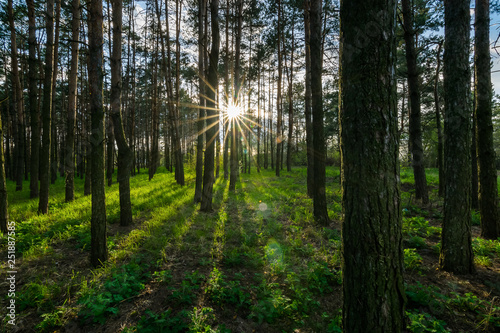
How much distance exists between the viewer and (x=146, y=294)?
2965 millimetres

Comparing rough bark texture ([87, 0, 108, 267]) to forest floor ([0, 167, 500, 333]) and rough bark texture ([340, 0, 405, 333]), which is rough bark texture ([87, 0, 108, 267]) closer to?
forest floor ([0, 167, 500, 333])

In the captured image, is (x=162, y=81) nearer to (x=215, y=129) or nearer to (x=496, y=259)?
(x=215, y=129)

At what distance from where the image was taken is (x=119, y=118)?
5262 mm

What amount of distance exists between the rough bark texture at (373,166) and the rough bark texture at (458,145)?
2715mm

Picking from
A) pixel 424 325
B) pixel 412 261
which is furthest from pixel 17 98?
pixel 412 261

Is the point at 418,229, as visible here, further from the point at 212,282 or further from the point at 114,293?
the point at 114,293

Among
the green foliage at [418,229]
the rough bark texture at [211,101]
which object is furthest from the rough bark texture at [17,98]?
the green foliage at [418,229]

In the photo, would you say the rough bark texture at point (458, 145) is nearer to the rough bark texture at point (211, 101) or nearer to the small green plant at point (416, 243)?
the small green plant at point (416, 243)

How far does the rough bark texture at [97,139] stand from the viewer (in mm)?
3607

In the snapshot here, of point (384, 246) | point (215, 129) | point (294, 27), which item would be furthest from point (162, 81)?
point (384, 246)

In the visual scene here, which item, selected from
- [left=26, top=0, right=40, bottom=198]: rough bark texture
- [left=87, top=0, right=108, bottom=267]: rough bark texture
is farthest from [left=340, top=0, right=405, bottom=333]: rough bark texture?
[left=26, top=0, right=40, bottom=198]: rough bark texture

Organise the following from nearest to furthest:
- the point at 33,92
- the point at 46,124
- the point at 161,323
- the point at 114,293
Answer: the point at 161,323 → the point at 114,293 → the point at 46,124 → the point at 33,92

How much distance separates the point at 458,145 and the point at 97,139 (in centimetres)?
604

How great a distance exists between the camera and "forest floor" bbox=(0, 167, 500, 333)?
2.42 metres
